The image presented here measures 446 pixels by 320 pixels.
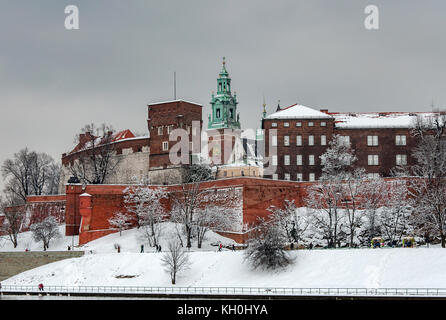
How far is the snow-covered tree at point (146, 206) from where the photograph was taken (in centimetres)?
6338

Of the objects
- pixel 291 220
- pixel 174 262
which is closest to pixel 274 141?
pixel 291 220

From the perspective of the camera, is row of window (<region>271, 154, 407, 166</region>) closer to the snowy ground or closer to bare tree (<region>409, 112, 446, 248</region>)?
bare tree (<region>409, 112, 446, 248</region>)

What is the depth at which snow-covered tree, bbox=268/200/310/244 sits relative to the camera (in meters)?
58.7

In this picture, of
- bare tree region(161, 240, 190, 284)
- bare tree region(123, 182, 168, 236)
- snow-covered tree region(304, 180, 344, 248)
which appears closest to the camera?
bare tree region(161, 240, 190, 284)

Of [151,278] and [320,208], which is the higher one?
[320,208]

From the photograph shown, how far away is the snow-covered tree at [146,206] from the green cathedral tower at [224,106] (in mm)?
35050

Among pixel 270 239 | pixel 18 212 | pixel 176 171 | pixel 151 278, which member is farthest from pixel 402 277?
pixel 18 212

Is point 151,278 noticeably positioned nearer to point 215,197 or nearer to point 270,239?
point 270,239

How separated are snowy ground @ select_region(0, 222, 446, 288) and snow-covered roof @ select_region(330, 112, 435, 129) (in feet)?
83.0

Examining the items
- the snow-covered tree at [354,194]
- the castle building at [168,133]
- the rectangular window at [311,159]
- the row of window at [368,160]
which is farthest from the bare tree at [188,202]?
the snow-covered tree at [354,194]

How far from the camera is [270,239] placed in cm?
4997

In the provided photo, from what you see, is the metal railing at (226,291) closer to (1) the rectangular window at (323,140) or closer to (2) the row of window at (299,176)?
(2) the row of window at (299,176)

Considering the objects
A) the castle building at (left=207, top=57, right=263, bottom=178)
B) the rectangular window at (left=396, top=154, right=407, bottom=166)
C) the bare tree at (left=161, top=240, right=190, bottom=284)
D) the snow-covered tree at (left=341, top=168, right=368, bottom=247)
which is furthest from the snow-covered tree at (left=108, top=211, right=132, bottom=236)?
the castle building at (left=207, top=57, right=263, bottom=178)
